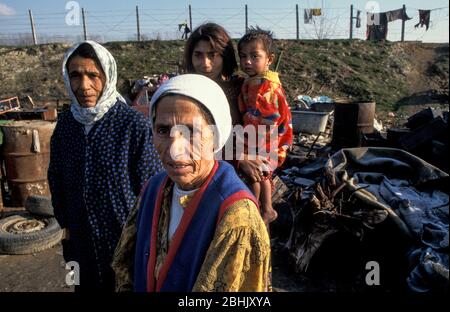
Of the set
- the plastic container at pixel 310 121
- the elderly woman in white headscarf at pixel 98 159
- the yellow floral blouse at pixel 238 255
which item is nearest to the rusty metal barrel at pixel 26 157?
the elderly woman in white headscarf at pixel 98 159

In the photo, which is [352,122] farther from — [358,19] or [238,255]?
[358,19]

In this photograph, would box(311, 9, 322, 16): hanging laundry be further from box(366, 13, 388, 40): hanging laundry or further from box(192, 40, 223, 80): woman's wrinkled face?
box(192, 40, 223, 80): woman's wrinkled face

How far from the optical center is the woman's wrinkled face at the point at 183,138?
4.15ft

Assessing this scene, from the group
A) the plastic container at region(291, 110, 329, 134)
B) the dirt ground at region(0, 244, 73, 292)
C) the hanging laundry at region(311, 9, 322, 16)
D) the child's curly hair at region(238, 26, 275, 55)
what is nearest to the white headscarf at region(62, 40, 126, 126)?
the child's curly hair at region(238, 26, 275, 55)

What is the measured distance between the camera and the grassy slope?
1669cm

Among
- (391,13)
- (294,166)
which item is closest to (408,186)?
(294,166)

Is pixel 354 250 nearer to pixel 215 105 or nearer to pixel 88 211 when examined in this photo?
pixel 88 211

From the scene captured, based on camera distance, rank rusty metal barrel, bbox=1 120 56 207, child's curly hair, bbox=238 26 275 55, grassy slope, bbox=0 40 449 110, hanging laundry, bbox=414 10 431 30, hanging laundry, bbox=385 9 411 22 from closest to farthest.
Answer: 1. child's curly hair, bbox=238 26 275 55
2. rusty metal barrel, bbox=1 120 56 207
3. grassy slope, bbox=0 40 449 110
4. hanging laundry, bbox=414 10 431 30
5. hanging laundry, bbox=385 9 411 22

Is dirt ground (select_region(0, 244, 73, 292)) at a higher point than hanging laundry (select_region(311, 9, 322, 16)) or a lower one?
lower

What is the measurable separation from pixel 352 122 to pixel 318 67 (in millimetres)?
11164

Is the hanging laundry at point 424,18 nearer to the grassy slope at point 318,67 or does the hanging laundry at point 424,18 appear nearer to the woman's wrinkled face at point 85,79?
the grassy slope at point 318,67

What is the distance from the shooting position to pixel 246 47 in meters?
2.84
